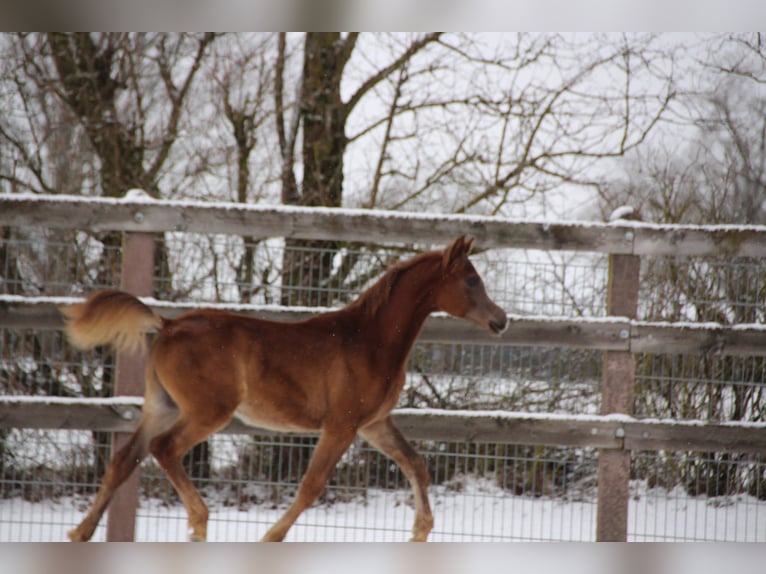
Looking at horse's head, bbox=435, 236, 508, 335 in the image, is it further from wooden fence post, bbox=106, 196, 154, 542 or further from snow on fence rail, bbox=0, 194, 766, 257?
wooden fence post, bbox=106, 196, 154, 542

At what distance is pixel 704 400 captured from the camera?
3.35 metres

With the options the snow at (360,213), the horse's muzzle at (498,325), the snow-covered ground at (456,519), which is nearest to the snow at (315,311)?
the horse's muzzle at (498,325)

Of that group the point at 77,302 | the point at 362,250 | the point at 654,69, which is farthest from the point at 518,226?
the point at 77,302

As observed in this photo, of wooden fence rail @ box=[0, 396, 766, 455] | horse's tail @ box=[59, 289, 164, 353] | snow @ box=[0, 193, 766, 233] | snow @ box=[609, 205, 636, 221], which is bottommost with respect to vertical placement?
wooden fence rail @ box=[0, 396, 766, 455]

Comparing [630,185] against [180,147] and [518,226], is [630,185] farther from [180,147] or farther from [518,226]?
[180,147]

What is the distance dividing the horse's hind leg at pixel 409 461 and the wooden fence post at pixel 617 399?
0.72 metres

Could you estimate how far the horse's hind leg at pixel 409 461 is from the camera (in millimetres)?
3104

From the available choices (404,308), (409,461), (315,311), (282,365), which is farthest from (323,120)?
(409,461)

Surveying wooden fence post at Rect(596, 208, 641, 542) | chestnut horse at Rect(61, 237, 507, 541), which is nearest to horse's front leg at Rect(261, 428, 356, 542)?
chestnut horse at Rect(61, 237, 507, 541)

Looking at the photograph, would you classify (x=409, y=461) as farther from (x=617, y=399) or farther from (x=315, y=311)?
(x=617, y=399)

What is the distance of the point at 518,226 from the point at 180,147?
1647 mm

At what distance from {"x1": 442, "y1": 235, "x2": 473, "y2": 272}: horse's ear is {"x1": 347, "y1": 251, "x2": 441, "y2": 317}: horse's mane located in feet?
0.13

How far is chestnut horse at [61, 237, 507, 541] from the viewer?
2.95m

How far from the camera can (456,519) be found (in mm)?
3252
